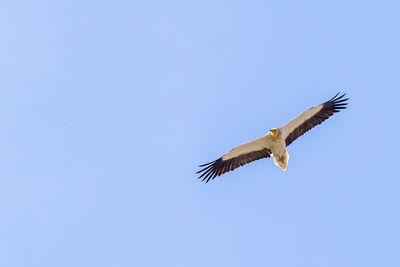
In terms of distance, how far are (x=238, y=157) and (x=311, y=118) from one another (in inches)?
108

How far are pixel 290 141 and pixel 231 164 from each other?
2090mm

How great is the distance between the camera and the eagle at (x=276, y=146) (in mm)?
17312

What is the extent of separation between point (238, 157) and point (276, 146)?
4.44 feet

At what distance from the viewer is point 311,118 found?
17.7m

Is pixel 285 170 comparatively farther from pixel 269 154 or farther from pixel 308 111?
pixel 308 111

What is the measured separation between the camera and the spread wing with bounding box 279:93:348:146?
17.5 m

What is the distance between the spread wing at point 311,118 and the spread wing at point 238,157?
0.78 m

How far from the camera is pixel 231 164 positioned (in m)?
17.8

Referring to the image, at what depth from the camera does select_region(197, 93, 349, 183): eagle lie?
17312mm

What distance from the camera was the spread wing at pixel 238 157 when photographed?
57.4 ft

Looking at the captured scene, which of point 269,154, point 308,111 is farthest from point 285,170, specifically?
point 308,111

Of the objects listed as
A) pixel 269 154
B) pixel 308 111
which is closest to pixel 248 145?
pixel 269 154

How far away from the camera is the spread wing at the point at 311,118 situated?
17469 mm

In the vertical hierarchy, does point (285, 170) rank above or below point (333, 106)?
below
